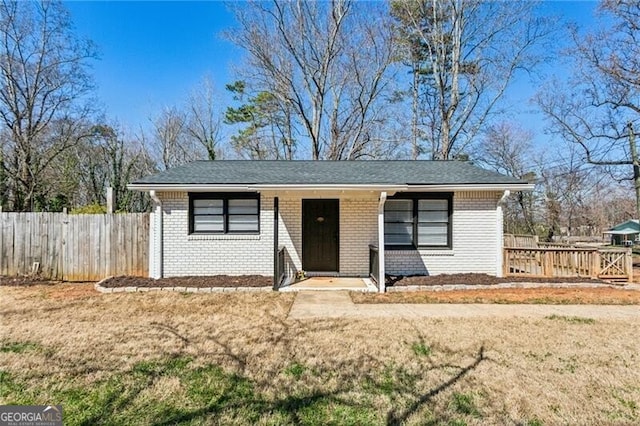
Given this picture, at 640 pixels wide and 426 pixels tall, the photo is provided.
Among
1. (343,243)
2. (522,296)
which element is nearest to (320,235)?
(343,243)

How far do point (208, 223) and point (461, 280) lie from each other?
659 cm

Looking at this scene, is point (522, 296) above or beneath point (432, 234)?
beneath

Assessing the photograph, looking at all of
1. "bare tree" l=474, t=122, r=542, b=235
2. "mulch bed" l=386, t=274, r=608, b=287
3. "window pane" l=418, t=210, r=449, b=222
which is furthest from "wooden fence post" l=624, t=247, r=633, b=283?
"bare tree" l=474, t=122, r=542, b=235

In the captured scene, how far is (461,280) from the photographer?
8.40 meters

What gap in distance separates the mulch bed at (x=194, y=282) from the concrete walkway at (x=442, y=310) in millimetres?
1732

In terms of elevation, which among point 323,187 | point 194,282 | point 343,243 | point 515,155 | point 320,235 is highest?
point 515,155

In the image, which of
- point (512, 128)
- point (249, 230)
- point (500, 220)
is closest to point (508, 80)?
point (512, 128)

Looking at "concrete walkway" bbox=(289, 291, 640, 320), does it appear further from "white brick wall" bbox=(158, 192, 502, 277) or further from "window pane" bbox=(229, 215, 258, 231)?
"window pane" bbox=(229, 215, 258, 231)

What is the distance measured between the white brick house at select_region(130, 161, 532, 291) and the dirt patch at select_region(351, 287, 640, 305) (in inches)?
52.9

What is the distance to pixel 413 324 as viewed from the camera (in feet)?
17.5

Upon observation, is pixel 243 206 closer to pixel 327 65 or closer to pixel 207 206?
pixel 207 206

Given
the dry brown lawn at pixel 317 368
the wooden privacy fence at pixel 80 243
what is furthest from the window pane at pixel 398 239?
the wooden privacy fence at pixel 80 243

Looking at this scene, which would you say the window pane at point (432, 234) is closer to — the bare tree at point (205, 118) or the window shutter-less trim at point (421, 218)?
the window shutter-less trim at point (421, 218)

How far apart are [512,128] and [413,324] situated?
22.5 metres
